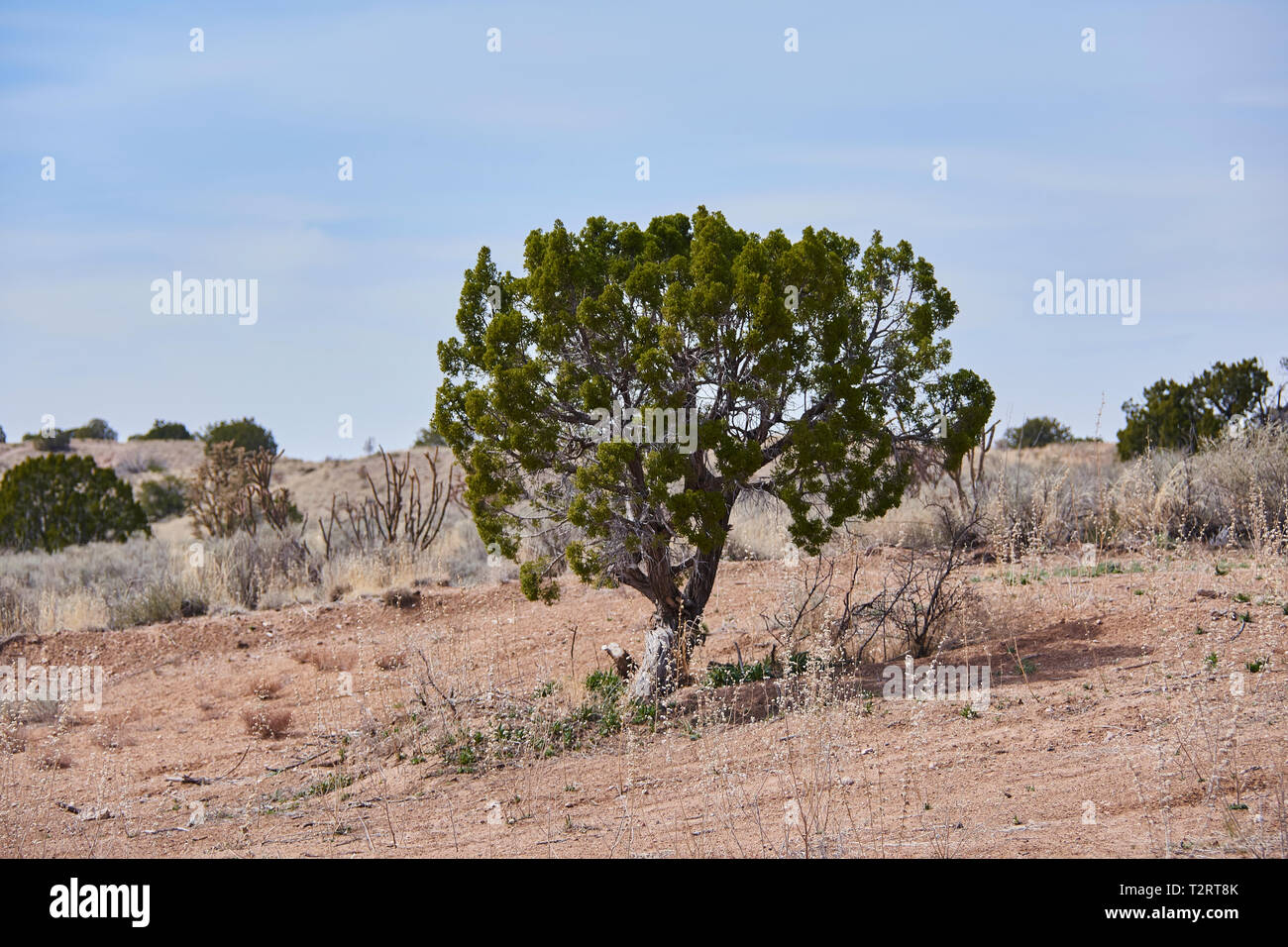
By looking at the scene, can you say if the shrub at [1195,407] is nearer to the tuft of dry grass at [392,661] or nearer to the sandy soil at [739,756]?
the sandy soil at [739,756]

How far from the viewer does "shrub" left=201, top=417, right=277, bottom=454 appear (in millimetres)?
42312

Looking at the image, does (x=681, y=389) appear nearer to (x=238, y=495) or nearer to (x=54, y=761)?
(x=54, y=761)

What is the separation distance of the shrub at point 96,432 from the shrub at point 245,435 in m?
10.6

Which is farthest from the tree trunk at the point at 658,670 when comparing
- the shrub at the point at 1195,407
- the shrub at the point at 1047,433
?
the shrub at the point at 1047,433

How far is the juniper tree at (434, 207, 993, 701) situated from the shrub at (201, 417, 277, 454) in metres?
35.7

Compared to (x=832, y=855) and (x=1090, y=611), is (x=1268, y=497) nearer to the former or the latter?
(x=1090, y=611)

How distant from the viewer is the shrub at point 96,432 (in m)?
51.9

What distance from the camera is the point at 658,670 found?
8539 mm

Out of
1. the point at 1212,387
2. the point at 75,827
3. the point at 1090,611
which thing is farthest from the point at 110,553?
the point at 1212,387

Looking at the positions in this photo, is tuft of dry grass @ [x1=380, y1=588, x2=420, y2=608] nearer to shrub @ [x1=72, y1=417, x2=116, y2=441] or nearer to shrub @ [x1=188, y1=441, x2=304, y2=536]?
shrub @ [x1=188, y1=441, x2=304, y2=536]
